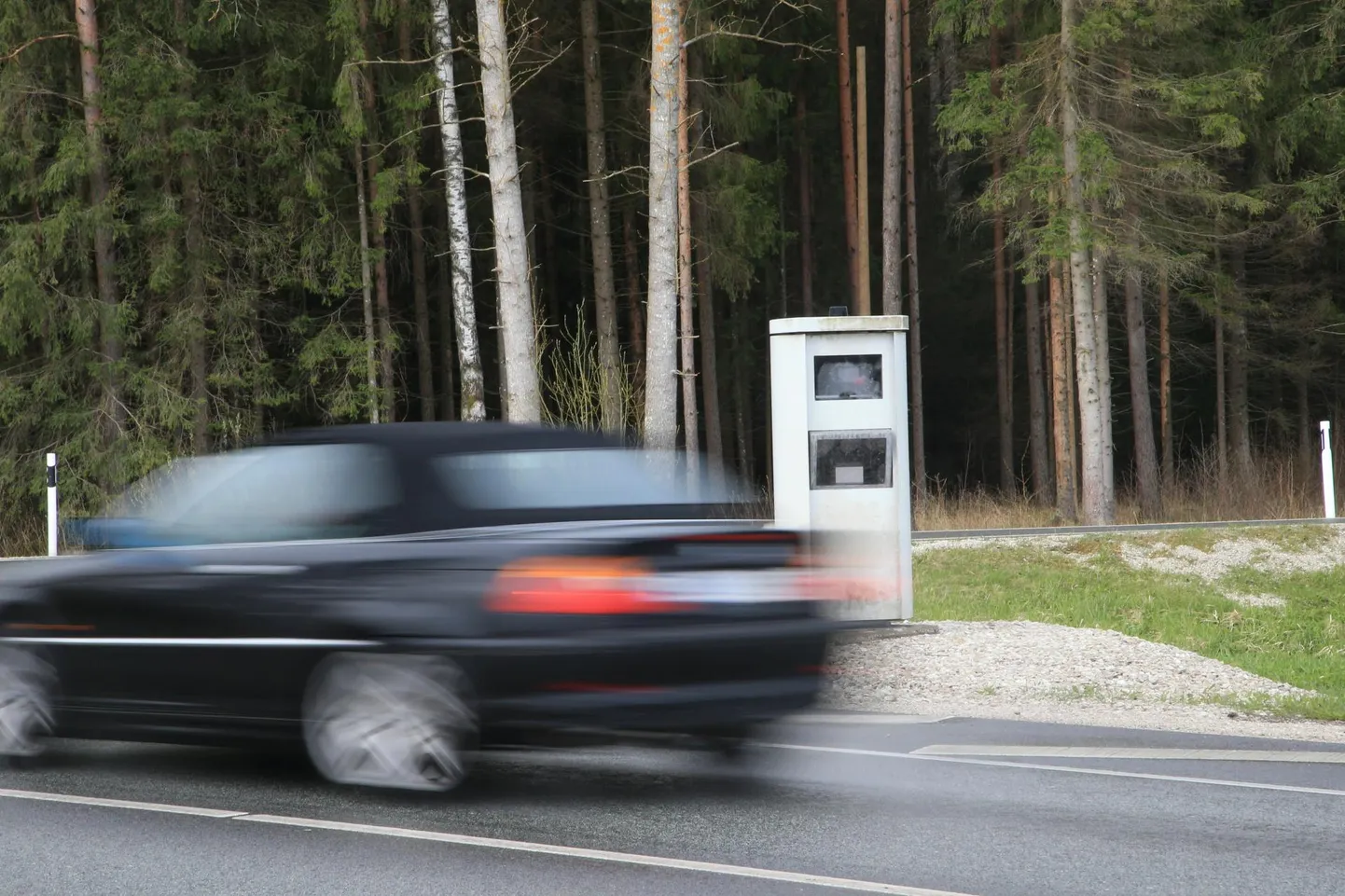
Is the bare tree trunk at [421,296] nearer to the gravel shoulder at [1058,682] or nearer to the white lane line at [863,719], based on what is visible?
the gravel shoulder at [1058,682]

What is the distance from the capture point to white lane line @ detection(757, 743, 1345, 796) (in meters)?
7.58

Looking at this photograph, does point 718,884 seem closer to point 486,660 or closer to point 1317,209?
point 486,660

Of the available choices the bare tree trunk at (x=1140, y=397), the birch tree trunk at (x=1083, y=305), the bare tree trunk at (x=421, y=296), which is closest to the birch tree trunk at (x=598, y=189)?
the bare tree trunk at (x=421, y=296)

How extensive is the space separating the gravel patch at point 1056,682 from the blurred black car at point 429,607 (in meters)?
3.50

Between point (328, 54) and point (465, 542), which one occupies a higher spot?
point (328, 54)

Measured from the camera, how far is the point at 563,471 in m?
7.32

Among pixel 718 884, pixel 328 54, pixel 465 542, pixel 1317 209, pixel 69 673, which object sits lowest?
pixel 718 884

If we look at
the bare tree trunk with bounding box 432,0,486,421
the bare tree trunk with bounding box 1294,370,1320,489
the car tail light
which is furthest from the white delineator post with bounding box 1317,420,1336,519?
the car tail light

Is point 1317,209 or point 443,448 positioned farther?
point 1317,209

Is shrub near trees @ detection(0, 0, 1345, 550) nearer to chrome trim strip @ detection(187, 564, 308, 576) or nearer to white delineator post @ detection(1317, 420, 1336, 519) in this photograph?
white delineator post @ detection(1317, 420, 1336, 519)

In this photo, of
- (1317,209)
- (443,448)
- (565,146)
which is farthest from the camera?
(565,146)

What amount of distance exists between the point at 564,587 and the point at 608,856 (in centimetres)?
114

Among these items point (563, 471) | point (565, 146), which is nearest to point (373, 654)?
point (563, 471)

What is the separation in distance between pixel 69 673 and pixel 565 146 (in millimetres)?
32900
